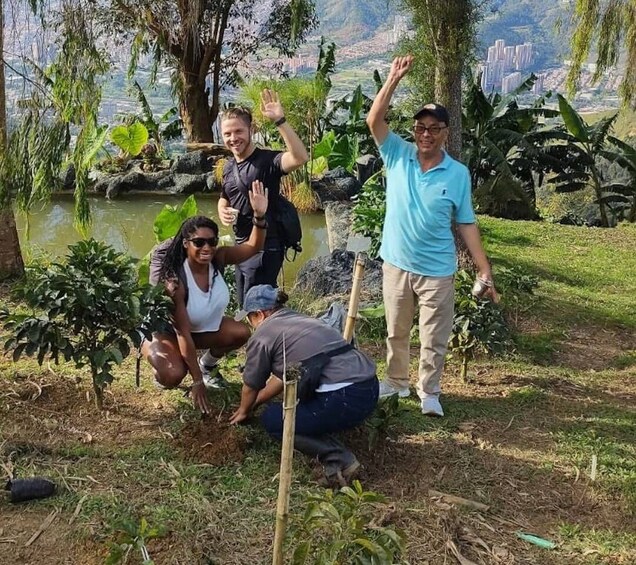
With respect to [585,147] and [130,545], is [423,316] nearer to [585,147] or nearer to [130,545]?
[130,545]

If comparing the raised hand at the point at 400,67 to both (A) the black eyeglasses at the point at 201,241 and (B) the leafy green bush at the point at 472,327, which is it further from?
(B) the leafy green bush at the point at 472,327

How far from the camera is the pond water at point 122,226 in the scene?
31.1ft

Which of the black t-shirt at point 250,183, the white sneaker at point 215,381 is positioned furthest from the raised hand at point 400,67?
the white sneaker at point 215,381

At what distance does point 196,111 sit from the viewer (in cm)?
1584

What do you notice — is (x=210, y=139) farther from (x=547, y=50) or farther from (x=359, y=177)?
(x=547, y=50)

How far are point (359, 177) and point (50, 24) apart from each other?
8.94m

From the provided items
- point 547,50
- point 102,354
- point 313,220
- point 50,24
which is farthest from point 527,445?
point 547,50

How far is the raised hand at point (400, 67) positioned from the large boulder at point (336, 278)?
2.59 m

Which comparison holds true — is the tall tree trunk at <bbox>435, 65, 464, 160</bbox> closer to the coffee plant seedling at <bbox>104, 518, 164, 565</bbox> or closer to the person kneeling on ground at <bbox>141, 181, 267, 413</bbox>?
the person kneeling on ground at <bbox>141, 181, 267, 413</bbox>

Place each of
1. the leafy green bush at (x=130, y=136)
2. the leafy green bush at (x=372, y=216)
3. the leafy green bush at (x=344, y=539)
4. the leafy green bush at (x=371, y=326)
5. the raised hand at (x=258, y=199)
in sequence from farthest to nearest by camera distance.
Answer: the leafy green bush at (x=130, y=136)
the leafy green bush at (x=372, y=216)
the leafy green bush at (x=371, y=326)
the raised hand at (x=258, y=199)
the leafy green bush at (x=344, y=539)

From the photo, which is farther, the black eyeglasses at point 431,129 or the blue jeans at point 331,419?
the black eyeglasses at point 431,129

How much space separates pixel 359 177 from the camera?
12781mm

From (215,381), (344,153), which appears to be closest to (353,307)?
(215,381)

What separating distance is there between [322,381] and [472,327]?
1.65 m
